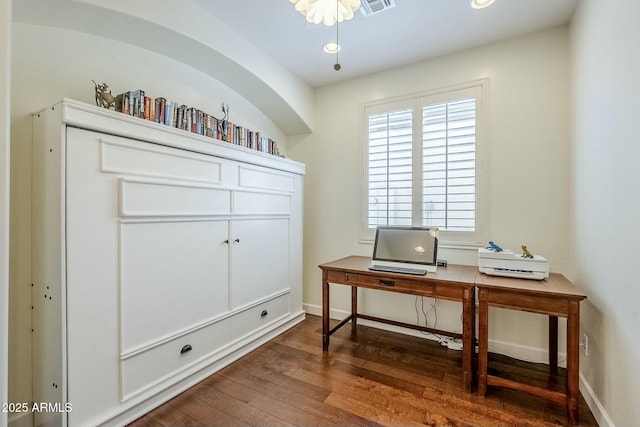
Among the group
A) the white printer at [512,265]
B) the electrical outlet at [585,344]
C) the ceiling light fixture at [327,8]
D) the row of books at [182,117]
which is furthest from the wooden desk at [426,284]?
the ceiling light fixture at [327,8]

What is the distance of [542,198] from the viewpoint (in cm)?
234

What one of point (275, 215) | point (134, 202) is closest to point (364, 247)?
point (275, 215)

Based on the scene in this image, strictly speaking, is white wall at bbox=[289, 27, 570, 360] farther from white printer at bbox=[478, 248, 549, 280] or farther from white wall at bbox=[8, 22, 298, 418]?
white wall at bbox=[8, 22, 298, 418]

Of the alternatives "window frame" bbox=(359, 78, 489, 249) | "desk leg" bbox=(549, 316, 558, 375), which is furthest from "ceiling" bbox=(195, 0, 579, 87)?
"desk leg" bbox=(549, 316, 558, 375)

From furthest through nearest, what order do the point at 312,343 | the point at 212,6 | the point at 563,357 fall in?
the point at 312,343
the point at 563,357
the point at 212,6

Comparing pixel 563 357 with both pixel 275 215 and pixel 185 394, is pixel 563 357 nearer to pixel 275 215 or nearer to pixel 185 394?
pixel 275 215

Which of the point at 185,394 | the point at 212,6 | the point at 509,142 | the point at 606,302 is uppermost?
the point at 212,6

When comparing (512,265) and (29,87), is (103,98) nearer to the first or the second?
(29,87)

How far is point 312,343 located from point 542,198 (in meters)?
2.34

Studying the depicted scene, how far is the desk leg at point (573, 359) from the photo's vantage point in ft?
5.47

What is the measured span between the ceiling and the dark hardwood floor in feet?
8.91

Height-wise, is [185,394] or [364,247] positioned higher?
[364,247]

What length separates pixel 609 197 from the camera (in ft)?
5.17

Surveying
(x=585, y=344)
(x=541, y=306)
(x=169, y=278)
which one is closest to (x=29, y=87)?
(x=169, y=278)
